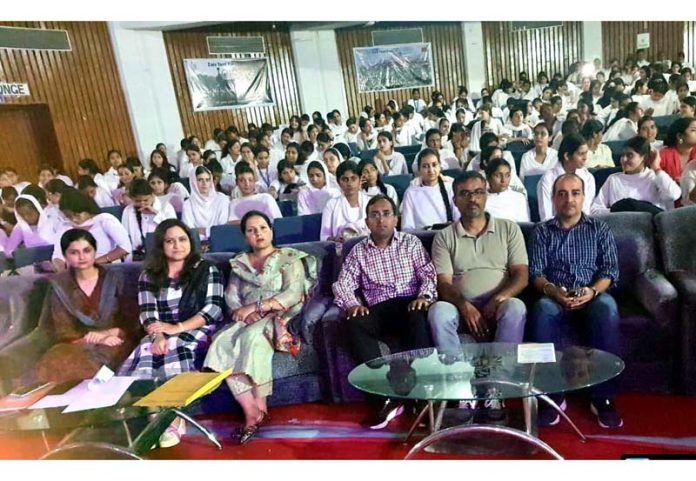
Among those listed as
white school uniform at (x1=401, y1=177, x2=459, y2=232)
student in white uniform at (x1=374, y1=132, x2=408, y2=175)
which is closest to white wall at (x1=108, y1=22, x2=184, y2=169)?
student in white uniform at (x1=374, y1=132, x2=408, y2=175)

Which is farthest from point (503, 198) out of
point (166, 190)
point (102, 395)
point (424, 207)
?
point (102, 395)

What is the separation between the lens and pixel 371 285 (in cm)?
211

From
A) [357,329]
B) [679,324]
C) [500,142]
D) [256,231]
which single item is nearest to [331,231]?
[256,231]

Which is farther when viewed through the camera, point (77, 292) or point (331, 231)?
point (331, 231)

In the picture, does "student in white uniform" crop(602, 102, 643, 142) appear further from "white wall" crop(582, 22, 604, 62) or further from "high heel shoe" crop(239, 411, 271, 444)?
"high heel shoe" crop(239, 411, 271, 444)

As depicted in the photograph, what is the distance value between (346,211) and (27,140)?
1750 millimetres

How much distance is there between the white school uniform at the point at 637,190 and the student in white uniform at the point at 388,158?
1.17 m

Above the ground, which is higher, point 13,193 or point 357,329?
point 13,193

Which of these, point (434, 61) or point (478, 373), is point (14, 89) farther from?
point (478, 373)

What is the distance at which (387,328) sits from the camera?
6.63 ft

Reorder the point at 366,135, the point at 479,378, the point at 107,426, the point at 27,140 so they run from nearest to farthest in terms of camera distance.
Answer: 1. the point at 479,378
2. the point at 107,426
3. the point at 27,140
4. the point at 366,135

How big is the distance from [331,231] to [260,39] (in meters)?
0.99

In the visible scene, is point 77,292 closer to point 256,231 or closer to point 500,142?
point 256,231

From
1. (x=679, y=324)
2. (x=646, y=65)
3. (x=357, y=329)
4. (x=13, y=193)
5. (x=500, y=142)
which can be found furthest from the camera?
(x=500, y=142)
